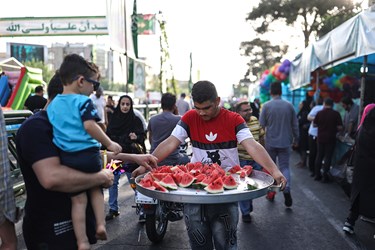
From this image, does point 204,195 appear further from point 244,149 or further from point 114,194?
point 114,194

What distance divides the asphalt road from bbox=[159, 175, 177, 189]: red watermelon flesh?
2425mm

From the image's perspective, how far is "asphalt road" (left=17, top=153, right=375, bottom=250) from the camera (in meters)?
5.11

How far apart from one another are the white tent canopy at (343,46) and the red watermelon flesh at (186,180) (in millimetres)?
4847

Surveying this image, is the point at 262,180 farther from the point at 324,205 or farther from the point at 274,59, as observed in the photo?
the point at 274,59

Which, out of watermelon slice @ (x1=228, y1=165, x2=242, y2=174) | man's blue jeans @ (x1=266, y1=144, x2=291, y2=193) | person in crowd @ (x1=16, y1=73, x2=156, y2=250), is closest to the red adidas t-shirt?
watermelon slice @ (x1=228, y1=165, x2=242, y2=174)

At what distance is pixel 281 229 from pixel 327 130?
423 centimetres

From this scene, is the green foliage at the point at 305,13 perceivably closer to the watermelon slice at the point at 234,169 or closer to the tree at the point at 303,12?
the tree at the point at 303,12

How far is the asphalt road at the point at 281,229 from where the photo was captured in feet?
16.8

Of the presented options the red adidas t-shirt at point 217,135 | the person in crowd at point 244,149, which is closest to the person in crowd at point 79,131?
the red adidas t-shirt at point 217,135

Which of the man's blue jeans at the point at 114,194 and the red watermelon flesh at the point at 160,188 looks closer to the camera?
the red watermelon flesh at the point at 160,188

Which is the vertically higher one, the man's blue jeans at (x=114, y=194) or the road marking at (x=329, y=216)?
the man's blue jeans at (x=114, y=194)

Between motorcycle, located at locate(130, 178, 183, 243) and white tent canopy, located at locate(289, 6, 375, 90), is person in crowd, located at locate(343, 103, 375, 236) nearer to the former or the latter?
white tent canopy, located at locate(289, 6, 375, 90)

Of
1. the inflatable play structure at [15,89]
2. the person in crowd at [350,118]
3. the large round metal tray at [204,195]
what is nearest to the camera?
the large round metal tray at [204,195]

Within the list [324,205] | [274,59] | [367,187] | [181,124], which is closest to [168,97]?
[181,124]
